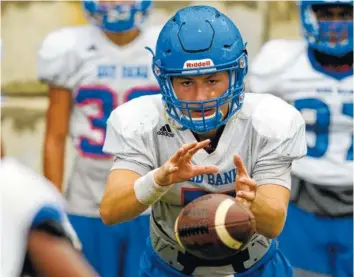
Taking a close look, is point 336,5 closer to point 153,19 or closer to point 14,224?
point 153,19

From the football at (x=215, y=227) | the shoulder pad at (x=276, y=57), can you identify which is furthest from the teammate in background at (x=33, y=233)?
the shoulder pad at (x=276, y=57)

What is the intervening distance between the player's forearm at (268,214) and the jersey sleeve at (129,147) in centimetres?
37

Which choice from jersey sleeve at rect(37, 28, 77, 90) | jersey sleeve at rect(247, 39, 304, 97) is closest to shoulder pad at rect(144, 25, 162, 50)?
jersey sleeve at rect(37, 28, 77, 90)

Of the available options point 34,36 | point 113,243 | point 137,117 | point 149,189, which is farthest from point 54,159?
point 34,36

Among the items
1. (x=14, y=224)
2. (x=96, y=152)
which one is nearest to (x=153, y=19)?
(x=96, y=152)

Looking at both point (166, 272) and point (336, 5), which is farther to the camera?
point (336, 5)

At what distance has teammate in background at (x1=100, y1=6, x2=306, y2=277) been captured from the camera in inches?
137

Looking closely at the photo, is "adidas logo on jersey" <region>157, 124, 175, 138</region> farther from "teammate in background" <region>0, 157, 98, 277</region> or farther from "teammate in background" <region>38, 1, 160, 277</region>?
"teammate in background" <region>38, 1, 160, 277</region>

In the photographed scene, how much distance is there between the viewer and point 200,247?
126 inches

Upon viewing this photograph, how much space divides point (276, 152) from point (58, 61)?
76.0 inches

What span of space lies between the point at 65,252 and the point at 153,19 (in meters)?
5.00

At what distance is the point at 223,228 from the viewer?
3.17 m

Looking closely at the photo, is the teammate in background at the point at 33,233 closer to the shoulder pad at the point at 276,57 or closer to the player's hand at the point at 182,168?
the player's hand at the point at 182,168

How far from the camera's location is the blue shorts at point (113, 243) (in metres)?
5.06
